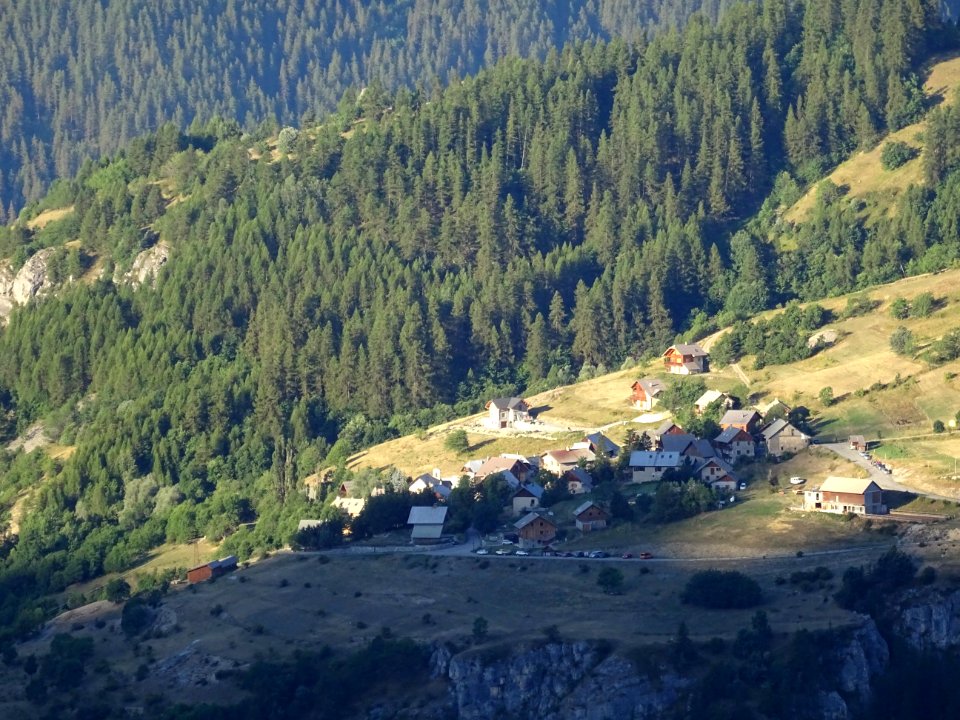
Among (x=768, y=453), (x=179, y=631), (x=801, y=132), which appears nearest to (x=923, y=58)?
(x=801, y=132)

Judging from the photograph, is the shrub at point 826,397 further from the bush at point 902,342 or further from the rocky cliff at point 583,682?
the rocky cliff at point 583,682

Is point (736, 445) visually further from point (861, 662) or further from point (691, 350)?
point (861, 662)

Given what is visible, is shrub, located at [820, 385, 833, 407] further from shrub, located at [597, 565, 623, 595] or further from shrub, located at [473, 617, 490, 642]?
shrub, located at [473, 617, 490, 642]

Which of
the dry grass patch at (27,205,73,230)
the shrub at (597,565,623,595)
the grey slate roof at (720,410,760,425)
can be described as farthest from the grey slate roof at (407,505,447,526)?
the dry grass patch at (27,205,73,230)

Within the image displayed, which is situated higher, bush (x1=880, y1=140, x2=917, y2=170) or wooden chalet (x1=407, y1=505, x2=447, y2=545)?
bush (x1=880, y1=140, x2=917, y2=170)

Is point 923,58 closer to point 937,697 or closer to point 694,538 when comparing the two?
point 694,538
